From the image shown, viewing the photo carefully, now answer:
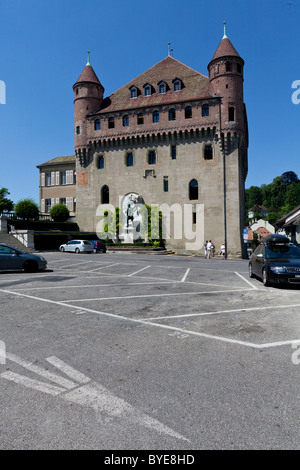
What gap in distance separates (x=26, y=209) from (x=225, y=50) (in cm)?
3184

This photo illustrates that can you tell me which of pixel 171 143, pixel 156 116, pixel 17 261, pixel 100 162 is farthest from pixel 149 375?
pixel 100 162

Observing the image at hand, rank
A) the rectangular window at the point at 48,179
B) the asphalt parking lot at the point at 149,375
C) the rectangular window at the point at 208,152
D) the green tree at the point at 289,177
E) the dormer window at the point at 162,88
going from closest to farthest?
the asphalt parking lot at the point at 149,375 < the rectangular window at the point at 208,152 < the dormer window at the point at 162,88 < the rectangular window at the point at 48,179 < the green tree at the point at 289,177

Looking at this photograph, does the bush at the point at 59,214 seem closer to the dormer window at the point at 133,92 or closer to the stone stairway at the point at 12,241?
the stone stairway at the point at 12,241

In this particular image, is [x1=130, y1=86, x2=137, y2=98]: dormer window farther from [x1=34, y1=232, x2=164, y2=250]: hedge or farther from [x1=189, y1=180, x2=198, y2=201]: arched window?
[x1=34, y1=232, x2=164, y2=250]: hedge

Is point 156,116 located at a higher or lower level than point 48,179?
higher

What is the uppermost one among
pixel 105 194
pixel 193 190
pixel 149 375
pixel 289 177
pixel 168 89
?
pixel 289 177

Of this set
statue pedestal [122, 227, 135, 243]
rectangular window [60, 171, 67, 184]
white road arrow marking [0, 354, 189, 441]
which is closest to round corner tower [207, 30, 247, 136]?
statue pedestal [122, 227, 135, 243]

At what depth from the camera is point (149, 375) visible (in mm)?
3965

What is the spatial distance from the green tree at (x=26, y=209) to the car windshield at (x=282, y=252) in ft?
115

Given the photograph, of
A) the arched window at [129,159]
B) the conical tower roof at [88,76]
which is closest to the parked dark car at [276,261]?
the arched window at [129,159]

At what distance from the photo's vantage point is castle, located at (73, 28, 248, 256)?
1473 inches

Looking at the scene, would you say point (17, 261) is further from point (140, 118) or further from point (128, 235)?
point (140, 118)

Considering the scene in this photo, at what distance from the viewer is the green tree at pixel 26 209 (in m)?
40.4

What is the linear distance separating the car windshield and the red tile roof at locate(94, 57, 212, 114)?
31.0 m
